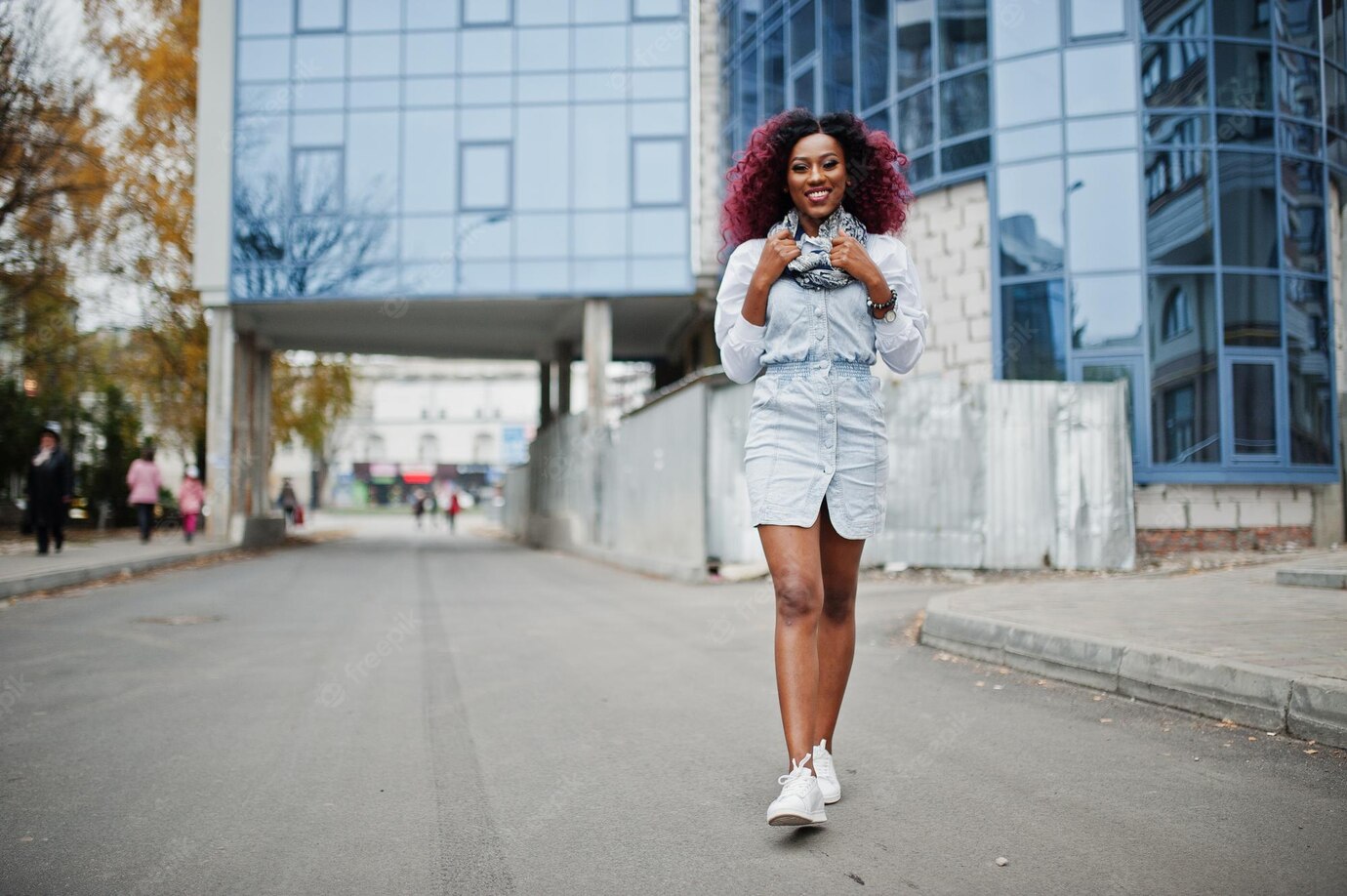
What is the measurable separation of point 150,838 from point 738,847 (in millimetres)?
1710

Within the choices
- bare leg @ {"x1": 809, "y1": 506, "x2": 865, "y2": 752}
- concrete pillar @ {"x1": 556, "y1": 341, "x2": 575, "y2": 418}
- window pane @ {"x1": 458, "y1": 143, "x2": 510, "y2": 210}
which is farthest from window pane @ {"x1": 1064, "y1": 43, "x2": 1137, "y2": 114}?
concrete pillar @ {"x1": 556, "y1": 341, "x2": 575, "y2": 418}

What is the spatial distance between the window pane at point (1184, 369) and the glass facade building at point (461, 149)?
10783 mm

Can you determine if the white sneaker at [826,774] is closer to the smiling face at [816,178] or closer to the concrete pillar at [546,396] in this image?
the smiling face at [816,178]

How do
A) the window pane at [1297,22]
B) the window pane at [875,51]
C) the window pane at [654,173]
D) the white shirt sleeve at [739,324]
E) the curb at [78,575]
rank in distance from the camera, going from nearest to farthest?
the white shirt sleeve at [739,324] → the curb at [78,575] → the window pane at [1297,22] → the window pane at [875,51] → the window pane at [654,173]

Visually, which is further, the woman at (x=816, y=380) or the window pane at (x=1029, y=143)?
the window pane at (x=1029, y=143)

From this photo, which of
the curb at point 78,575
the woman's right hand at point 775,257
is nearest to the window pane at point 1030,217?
the curb at point 78,575

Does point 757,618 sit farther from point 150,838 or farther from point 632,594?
point 150,838

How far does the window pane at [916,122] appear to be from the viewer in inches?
664

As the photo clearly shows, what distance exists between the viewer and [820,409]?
333cm

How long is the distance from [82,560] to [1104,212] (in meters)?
14.4

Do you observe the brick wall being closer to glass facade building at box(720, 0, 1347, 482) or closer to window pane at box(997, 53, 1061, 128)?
glass facade building at box(720, 0, 1347, 482)

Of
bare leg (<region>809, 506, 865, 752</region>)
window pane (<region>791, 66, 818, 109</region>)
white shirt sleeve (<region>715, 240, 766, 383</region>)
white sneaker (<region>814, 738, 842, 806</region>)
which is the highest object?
window pane (<region>791, 66, 818, 109</region>)

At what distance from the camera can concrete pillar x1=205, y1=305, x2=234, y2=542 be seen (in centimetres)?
2403

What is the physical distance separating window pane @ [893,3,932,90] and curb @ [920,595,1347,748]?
12.3 m
